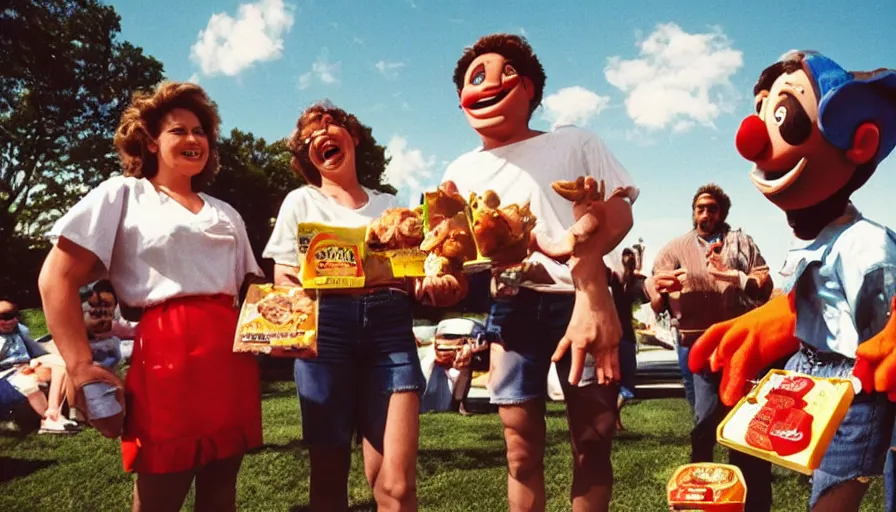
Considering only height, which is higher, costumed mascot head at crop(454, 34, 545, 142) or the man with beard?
costumed mascot head at crop(454, 34, 545, 142)

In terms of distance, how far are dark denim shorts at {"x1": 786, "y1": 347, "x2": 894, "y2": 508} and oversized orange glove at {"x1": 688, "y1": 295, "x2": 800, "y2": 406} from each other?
0.22 meters

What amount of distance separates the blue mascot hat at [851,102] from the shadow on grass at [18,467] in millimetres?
2656

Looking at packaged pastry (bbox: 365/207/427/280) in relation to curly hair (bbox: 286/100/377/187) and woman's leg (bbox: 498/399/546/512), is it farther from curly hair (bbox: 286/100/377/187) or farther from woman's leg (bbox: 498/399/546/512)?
woman's leg (bbox: 498/399/546/512)

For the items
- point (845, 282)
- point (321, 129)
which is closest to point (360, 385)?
point (321, 129)

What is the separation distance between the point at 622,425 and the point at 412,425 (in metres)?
0.90

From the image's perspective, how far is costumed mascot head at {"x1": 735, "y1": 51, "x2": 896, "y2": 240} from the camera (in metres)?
1.46

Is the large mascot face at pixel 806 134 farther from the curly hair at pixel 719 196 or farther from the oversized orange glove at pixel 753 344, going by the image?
the curly hair at pixel 719 196

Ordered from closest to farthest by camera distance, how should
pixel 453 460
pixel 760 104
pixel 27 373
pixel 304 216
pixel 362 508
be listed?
pixel 760 104 → pixel 304 216 → pixel 362 508 → pixel 453 460 → pixel 27 373

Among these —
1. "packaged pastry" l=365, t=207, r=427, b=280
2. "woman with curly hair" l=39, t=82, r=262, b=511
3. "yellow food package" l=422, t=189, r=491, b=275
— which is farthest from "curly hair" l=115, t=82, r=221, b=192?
"yellow food package" l=422, t=189, r=491, b=275

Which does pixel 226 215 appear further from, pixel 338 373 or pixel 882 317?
pixel 882 317

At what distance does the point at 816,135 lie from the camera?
150 cm

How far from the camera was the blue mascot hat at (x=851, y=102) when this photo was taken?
145 cm

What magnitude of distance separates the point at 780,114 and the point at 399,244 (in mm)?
895

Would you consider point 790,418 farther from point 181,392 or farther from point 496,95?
point 181,392
